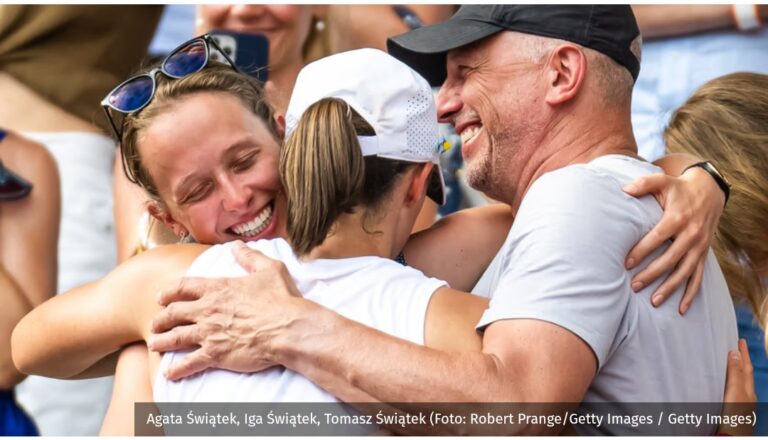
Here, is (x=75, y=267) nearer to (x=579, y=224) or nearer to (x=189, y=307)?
(x=189, y=307)

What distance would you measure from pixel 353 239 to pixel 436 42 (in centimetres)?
59

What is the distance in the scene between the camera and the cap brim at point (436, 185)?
6.06ft

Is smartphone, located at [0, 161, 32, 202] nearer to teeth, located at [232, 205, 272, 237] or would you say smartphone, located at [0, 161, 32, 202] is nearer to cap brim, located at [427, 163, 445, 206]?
teeth, located at [232, 205, 272, 237]

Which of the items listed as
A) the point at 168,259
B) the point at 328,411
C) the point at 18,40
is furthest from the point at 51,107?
the point at 328,411

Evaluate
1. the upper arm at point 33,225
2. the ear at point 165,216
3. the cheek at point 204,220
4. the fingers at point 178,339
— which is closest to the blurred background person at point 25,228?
→ the upper arm at point 33,225

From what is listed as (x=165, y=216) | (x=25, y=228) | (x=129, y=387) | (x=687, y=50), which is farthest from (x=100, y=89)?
(x=129, y=387)

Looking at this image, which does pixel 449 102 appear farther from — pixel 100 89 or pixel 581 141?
pixel 100 89

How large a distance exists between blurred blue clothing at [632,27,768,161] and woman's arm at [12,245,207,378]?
2.07m

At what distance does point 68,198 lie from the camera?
12.1 ft

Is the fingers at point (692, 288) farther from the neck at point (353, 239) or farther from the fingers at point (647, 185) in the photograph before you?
the neck at point (353, 239)

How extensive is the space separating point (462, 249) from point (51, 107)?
87.5 inches

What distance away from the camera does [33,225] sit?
3645 millimetres

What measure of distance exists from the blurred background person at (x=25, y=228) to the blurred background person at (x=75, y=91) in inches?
1.2

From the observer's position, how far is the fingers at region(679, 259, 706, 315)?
1762 millimetres
